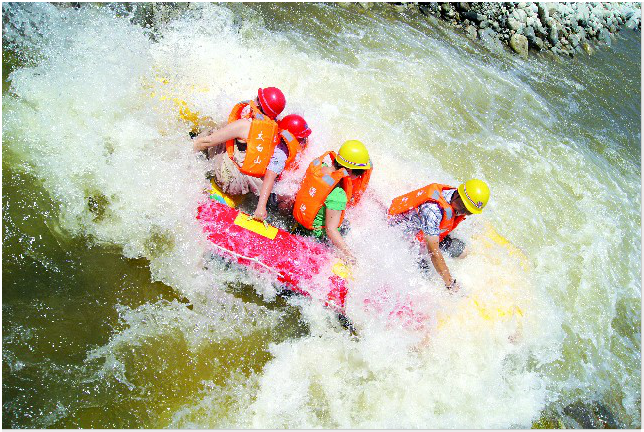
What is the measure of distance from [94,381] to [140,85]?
11.9 ft

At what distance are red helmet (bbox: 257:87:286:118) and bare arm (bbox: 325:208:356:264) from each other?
49.7 inches

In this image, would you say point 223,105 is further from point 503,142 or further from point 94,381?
point 503,142

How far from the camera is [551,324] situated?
5.48 m

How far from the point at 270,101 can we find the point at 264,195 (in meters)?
0.98

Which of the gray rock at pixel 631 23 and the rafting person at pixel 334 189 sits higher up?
the gray rock at pixel 631 23

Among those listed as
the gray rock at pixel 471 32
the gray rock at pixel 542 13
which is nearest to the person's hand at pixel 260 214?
the gray rock at pixel 471 32

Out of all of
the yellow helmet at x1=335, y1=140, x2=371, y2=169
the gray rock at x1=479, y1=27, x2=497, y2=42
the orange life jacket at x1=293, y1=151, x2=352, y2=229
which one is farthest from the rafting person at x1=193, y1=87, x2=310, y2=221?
the gray rock at x1=479, y1=27, x2=497, y2=42

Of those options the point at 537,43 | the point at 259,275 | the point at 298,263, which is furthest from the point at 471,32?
the point at 259,275

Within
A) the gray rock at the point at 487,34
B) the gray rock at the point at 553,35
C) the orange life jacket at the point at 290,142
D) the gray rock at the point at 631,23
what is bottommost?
the orange life jacket at the point at 290,142

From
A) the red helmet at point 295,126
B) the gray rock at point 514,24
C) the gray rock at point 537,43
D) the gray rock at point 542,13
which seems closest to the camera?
the red helmet at point 295,126

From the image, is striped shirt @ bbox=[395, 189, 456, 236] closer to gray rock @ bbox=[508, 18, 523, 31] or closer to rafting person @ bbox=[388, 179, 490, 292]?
rafting person @ bbox=[388, 179, 490, 292]

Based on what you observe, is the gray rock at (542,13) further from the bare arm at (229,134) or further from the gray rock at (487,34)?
the bare arm at (229,134)

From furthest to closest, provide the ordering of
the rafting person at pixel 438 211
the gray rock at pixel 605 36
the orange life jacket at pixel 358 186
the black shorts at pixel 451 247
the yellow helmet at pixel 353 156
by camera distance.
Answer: the gray rock at pixel 605 36, the black shorts at pixel 451 247, the orange life jacket at pixel 358 186, the rafting person at pixel 438 211, the yellow helmet at pixel 353 156

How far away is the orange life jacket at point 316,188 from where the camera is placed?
4.48 meters
